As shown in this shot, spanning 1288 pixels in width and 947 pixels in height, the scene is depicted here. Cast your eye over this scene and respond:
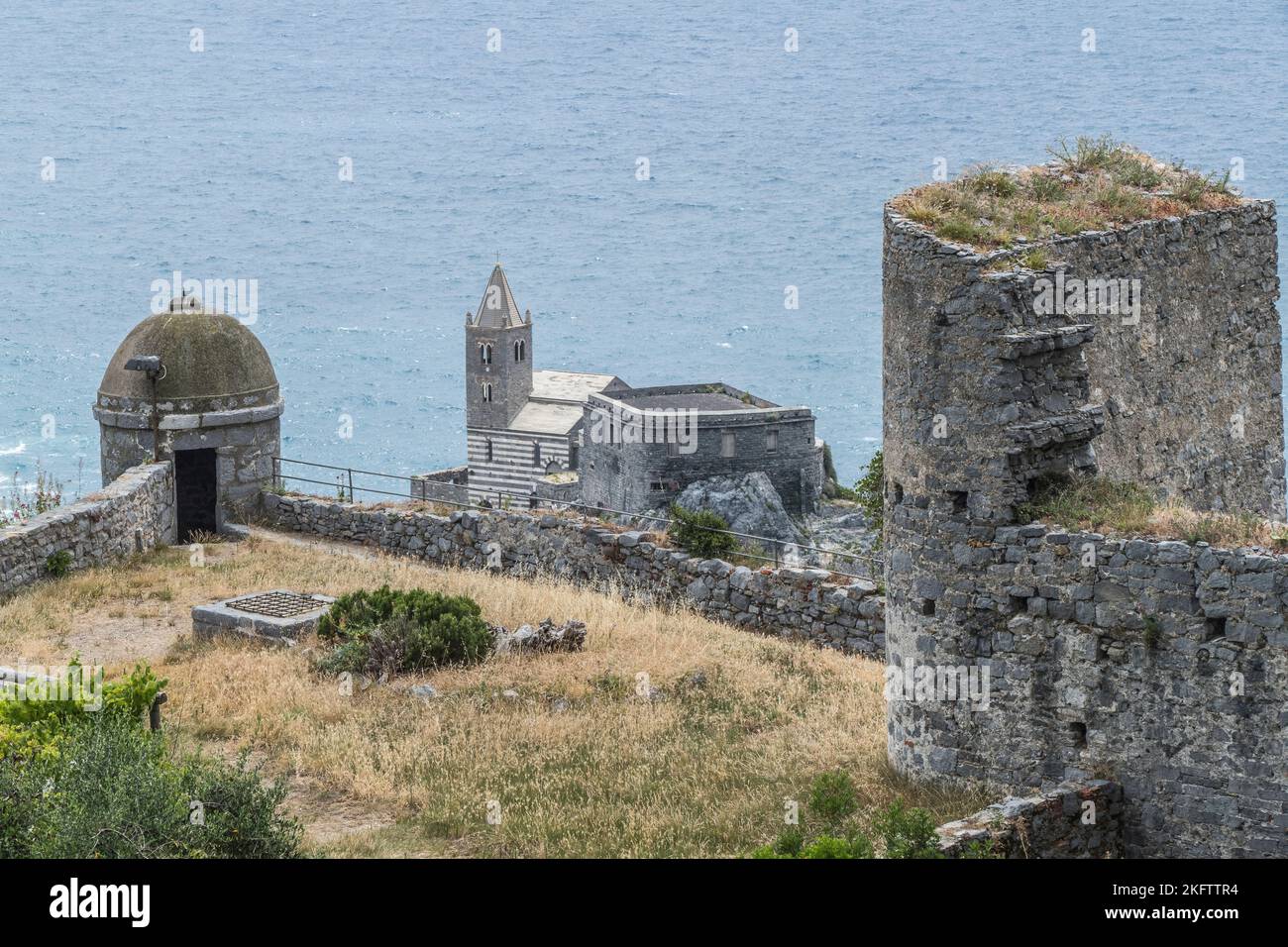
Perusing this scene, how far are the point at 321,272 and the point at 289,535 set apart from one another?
167 m

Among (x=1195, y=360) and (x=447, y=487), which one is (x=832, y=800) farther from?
(x=447, y=487)

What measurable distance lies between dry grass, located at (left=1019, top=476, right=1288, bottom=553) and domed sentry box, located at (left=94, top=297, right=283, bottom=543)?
1656cm

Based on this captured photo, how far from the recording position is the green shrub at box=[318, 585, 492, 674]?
17938 mm

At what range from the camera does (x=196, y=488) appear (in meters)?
27.2

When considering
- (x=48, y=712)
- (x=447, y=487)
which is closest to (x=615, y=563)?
(x=48, y=712)

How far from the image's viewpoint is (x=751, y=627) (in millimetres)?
20984

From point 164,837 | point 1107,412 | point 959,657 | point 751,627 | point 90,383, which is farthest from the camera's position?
point 90,383

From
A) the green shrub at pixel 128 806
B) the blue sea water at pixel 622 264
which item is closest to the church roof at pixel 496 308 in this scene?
the blue sea water at pixel 622 264

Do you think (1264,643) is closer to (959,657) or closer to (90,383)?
(959,657)

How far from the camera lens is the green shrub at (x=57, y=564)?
2252cm

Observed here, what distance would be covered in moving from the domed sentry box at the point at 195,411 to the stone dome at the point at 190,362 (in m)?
0.02

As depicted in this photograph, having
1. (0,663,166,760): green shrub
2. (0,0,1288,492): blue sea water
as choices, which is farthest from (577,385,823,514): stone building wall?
(0,663,166,760): green shrub

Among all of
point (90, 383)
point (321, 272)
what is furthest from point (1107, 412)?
point (321, 272)

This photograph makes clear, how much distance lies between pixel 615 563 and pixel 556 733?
24.4 ft
